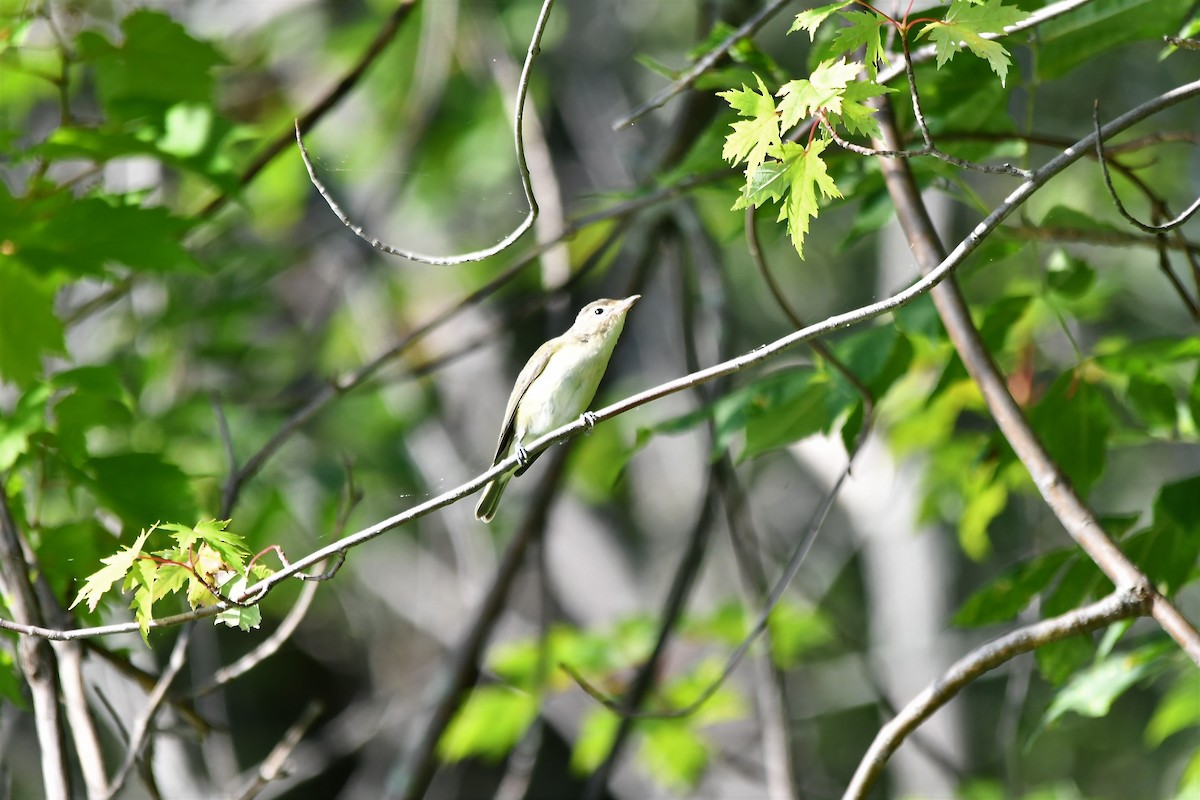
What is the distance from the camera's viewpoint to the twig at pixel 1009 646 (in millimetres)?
1698

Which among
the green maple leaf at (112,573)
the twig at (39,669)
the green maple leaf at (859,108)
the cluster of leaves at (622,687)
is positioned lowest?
the cluster of leaves at (622,687)

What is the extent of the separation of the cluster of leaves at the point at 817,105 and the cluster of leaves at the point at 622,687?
9.24ft

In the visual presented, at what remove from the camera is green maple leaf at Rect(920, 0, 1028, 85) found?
1.58m

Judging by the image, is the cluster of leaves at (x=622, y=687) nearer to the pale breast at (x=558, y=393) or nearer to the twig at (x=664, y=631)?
the twig at (x=664, y=631)

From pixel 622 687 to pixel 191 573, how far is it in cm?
312

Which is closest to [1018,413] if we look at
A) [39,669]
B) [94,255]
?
[39,669]

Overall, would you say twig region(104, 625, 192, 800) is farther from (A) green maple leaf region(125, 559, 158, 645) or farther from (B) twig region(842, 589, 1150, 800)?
(B) twig region(842, 589, 1150, 800)

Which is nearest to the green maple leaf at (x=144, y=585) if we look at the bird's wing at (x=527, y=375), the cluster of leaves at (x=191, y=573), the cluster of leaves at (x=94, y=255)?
the cluster of leaves at (x=191, y=573)

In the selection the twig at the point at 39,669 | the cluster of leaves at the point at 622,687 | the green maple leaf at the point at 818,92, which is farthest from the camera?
the cluster of leaves at the point at 622,687

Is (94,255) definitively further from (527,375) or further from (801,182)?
(801,182)

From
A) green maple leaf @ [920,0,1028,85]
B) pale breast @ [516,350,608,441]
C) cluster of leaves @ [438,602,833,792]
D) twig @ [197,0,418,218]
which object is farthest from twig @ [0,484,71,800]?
cluster of leaves @ [438,602,833,792]

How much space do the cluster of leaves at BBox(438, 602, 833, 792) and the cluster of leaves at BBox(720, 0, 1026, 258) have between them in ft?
9.24

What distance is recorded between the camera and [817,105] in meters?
1.56

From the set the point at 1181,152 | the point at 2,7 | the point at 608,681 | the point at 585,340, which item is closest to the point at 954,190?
the point at 585,340
